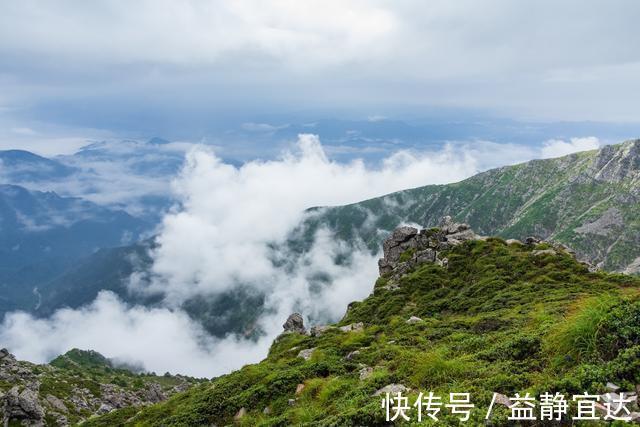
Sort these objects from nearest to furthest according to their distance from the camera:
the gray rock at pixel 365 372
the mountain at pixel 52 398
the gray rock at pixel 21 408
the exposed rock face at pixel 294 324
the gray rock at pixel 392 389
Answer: the gray rock at pixel 392 389 → the gray rock at pixel 365 372 → the gray rock at pixel 21 408 → the mountain at pixel 52 398 → the exposed rock face at pixel 294 324

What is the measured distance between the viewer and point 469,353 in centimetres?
2153

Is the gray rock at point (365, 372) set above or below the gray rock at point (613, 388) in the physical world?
above

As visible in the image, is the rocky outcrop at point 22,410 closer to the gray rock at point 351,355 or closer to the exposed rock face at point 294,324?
the exposed rock face at point 294,324

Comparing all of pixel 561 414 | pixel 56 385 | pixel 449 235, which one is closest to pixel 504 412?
pixel 561 414

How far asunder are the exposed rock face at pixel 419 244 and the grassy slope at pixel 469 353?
53.7 ft

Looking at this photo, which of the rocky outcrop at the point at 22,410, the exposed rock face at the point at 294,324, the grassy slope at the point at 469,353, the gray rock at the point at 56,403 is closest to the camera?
the grassy slope at the point at 469,353

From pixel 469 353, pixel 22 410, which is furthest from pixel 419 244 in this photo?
pixel 22 410

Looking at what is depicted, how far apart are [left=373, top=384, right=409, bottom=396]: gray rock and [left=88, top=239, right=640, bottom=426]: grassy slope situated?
0.43m

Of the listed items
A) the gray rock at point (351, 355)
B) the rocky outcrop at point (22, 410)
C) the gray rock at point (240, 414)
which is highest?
the gray rock at point (351, 355)

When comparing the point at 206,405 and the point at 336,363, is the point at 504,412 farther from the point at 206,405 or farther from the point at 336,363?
the point at 206,405

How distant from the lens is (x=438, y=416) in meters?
13.4

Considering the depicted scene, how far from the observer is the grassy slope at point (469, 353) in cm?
1423

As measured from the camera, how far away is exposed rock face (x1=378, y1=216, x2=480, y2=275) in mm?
80250

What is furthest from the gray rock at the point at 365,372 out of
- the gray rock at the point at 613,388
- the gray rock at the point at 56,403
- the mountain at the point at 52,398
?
the gray rock at the point at 56,403
